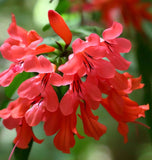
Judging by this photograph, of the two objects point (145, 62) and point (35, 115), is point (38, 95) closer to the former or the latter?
point (35, 115)

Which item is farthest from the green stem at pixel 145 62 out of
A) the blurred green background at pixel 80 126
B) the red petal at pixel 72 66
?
Answer: the red petal at pixel 72 66

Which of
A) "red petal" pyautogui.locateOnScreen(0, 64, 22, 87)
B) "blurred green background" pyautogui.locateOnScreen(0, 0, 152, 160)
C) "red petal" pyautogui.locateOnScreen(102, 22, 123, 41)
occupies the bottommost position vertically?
"blurred green background" pyautogui.locateOnScreen(0, 0, 152, 160)

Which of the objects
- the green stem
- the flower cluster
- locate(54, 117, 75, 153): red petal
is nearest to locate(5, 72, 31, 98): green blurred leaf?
the flower cluster

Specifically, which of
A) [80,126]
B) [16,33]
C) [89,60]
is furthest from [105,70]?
[80,126]

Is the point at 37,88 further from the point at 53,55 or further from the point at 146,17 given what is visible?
the point at 146,17

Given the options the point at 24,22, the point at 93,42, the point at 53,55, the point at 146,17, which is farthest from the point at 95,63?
the point at 24,22

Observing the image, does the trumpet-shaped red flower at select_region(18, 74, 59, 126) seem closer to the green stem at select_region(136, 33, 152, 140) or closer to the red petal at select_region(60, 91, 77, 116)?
the red petal at select_region(60, 91, 77, 116)

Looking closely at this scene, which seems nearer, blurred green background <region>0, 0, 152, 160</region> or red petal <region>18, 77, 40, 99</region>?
red petal <region>18, 77, 40, 99</region>
